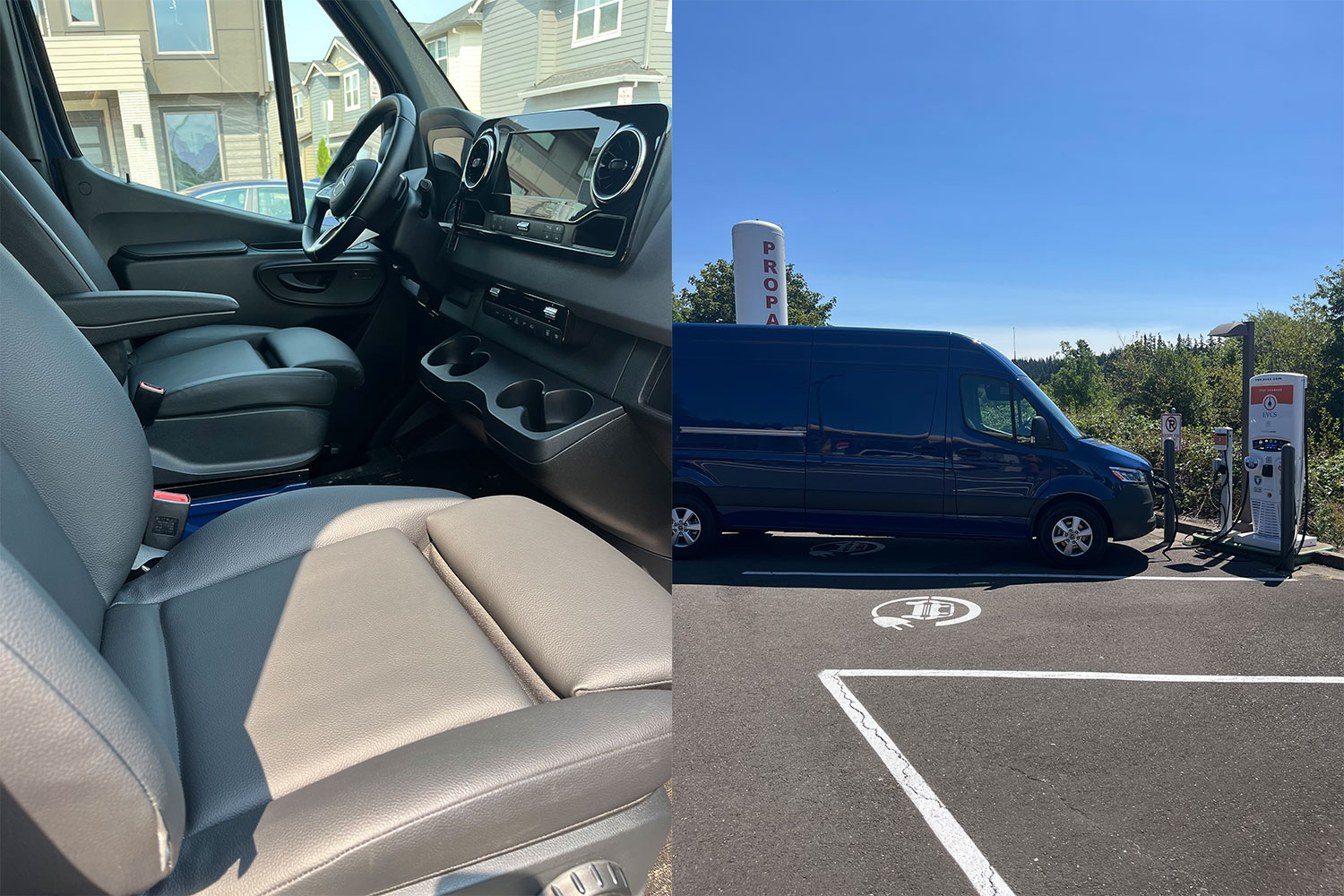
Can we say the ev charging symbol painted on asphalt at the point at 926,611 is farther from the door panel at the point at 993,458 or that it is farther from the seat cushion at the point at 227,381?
the seat cushion at the point at 227,381

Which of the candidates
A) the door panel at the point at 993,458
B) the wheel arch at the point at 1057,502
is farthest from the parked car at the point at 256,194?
the wheel arch at the point at 1057,502

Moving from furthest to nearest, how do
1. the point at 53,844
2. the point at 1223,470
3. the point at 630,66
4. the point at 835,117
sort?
1. the point at 1223,470
2. the point at 835,117
3. the point at 630,66
4. the point at 53,844

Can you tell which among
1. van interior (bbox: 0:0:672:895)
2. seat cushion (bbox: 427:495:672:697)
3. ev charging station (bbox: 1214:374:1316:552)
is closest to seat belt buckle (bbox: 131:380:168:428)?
van interior (bbox: 0:0:672:895)

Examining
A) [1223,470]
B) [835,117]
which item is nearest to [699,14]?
[835,117]

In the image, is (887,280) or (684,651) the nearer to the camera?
(887,280)

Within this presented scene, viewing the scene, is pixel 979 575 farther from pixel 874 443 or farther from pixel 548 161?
pixel 548 161

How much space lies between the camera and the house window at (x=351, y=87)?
53 centimetres

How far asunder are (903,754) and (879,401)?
0.90m

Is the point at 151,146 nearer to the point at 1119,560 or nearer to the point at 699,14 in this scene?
the point at 699,14

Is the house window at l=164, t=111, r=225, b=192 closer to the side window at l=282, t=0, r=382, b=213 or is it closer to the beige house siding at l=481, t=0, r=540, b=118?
the side window at l=282, t=0, r=382, b=213

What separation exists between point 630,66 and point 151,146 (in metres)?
0.36

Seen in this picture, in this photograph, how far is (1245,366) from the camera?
1.72 metres

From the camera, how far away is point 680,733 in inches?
54.8

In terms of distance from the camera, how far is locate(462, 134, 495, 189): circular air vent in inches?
19.6
